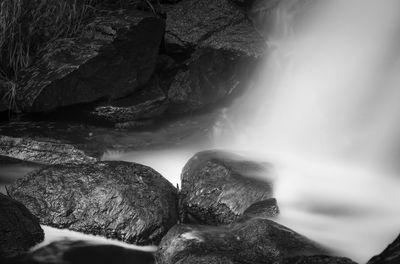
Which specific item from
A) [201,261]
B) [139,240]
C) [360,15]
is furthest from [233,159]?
[360,15]

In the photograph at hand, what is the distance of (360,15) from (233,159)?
4.44 metres

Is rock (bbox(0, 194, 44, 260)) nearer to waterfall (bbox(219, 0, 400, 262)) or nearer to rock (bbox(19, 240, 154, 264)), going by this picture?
rock (bbox(19, 240, 154, 264))

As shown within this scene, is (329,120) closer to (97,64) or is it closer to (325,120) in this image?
(325,120)

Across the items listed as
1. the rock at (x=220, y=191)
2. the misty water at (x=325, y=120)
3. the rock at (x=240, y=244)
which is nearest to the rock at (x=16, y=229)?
the rock at (x=240, y=244)

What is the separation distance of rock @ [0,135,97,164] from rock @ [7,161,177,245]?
1.29 m

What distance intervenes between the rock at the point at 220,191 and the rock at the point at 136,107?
2272mm

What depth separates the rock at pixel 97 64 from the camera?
7520mm

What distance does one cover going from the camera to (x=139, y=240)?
5.10 metres

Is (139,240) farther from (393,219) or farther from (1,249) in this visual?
(393,219)

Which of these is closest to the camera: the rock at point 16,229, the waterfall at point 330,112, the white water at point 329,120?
the rock at point 16,229

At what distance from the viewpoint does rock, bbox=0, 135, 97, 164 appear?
6918 mm

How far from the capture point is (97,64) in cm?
777

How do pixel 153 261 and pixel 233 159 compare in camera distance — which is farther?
pixel 233 159

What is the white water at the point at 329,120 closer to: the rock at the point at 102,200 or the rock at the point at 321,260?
the rock at the point at 102,200
